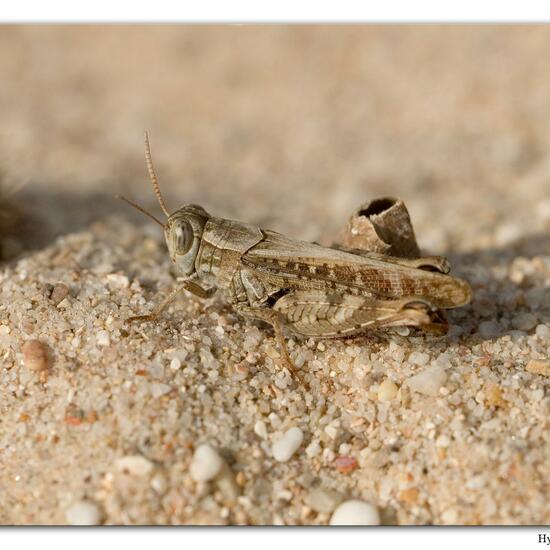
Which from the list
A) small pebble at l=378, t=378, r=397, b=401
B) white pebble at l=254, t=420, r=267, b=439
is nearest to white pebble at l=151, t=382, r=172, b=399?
white pebble at l=254, t=420, r=267, b=439

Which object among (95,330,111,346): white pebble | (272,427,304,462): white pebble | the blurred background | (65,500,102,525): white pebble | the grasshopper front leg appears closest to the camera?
(65,500,102,525): white pebble

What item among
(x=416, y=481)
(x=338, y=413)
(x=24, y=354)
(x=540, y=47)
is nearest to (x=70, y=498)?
(x=24, y=354)

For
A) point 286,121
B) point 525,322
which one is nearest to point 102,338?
point 525,322

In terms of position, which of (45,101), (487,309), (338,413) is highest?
(45,101)

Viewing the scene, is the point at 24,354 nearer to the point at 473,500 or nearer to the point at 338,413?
the point at 338,413

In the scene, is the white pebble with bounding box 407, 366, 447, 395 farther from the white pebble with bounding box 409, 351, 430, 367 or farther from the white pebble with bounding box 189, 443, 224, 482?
the white pebble with bounding box 189, 443, 224, 482

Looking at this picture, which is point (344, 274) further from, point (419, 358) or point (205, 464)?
point (205, 464)
